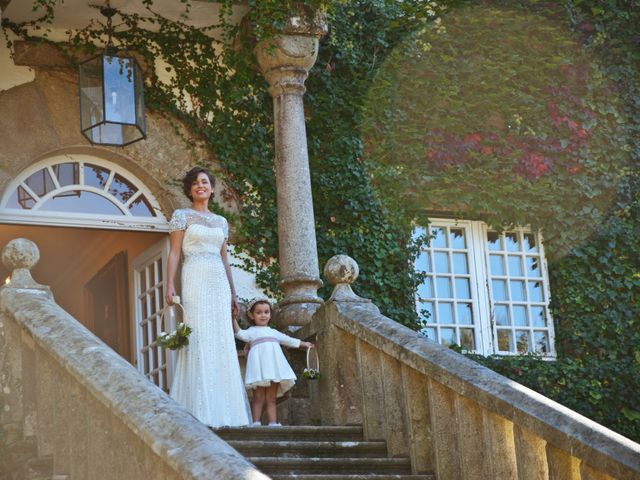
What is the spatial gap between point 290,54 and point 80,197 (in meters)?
2.08

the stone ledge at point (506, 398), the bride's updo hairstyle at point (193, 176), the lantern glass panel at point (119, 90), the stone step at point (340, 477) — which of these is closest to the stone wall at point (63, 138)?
the lantern glass panel at point (119, 90)

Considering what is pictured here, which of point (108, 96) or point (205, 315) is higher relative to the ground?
point (108, 96)

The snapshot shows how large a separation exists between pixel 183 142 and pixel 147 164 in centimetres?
39

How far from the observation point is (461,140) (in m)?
11.7

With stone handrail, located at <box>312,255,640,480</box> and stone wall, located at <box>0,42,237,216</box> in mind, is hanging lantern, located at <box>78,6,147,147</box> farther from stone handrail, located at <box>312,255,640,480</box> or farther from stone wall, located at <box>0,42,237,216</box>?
stone handrail, located at <box>312,255,640,480</box>

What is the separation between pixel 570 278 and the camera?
11656 millimetres

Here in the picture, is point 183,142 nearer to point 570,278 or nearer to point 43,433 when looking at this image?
point 570,278

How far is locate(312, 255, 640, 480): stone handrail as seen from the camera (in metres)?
6.05

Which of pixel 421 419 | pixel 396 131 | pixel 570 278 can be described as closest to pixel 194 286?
pixel 421 419

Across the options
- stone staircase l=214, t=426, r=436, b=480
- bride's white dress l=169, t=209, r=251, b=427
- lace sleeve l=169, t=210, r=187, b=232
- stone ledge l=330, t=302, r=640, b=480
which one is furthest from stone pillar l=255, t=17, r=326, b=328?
stone staircase l=214, t=426, r=436, b=480

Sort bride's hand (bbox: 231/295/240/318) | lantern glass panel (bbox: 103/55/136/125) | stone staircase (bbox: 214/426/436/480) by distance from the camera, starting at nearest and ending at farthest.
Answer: stone staircase (bbox: 214/426/436/480) < bride's hand (bbox: 231/295/240/318) < lantern glass panel (bbox: 103/55/136/125)

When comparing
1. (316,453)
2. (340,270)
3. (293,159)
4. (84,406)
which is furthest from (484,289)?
(84,406)

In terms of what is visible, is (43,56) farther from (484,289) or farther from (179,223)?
(484,289)

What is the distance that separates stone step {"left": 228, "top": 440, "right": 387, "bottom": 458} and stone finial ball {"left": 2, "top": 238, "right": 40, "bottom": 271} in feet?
5.03
